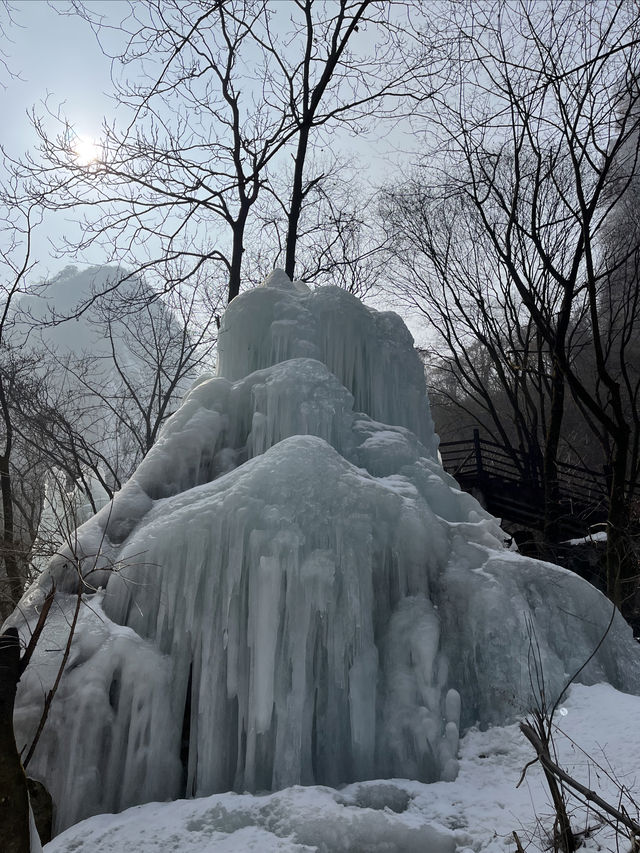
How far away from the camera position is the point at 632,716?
4352 mm

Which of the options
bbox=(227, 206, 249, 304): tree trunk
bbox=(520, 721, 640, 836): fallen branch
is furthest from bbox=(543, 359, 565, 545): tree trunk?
bbox=(520, 721, 640, 836): fallen branch

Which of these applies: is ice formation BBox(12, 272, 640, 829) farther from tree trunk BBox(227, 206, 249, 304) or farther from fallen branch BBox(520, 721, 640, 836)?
tree trunk BBox(227, 206, 249, 304)

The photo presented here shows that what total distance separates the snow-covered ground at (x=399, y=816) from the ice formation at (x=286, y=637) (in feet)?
1.08

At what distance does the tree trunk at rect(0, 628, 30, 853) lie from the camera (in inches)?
105

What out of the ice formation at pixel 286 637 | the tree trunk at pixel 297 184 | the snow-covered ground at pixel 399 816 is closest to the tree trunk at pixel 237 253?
the tree trunk at pixel 297 184

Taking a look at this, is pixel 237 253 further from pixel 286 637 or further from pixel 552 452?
pixel 286 637

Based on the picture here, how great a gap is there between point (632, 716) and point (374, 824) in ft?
7.24

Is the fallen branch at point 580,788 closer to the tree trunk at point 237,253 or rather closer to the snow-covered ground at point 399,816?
the snow-covered ground at point 399,816

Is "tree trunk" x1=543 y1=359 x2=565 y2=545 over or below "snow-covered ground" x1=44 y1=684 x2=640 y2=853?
over

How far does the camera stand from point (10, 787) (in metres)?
2.71

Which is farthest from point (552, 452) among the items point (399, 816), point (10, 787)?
point (10, 787)

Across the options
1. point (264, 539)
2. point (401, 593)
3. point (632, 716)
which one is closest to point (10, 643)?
point (264, 539)

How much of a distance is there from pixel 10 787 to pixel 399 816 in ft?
7.69

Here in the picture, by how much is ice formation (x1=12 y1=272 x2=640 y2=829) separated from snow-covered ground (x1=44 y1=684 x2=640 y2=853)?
12.9 inches
